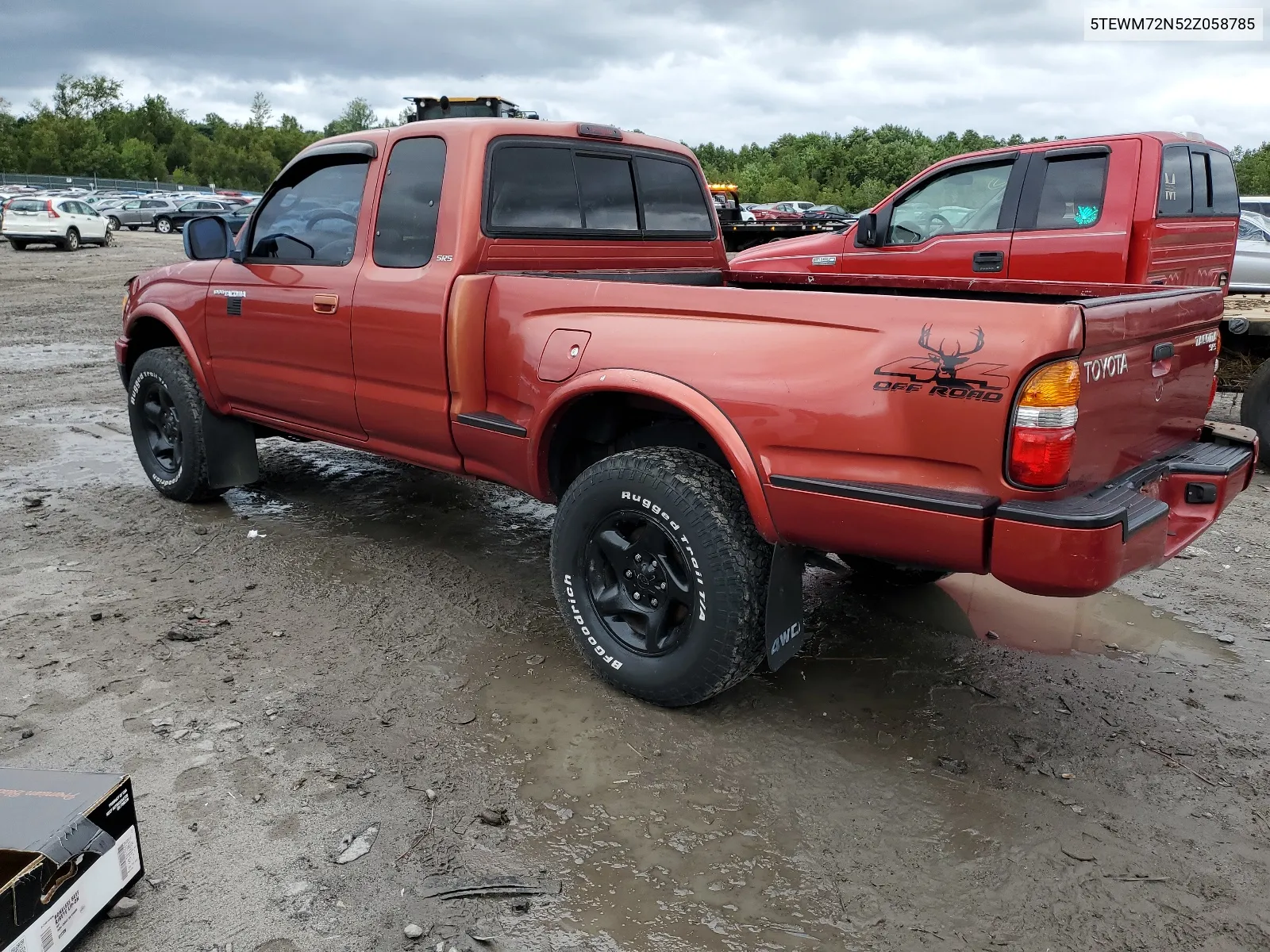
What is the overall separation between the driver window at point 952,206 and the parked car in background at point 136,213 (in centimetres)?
3708

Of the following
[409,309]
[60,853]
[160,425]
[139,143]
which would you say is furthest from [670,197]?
[139,143]

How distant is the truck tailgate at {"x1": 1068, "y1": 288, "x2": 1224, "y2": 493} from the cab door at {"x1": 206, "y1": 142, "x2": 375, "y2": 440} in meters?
2.88

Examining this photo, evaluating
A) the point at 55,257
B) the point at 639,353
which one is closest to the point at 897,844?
the point at 639,353

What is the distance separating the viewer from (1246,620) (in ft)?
13.9

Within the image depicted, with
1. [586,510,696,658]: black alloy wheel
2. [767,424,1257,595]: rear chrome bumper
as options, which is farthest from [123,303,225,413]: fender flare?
[767,424,1257,595]: rear chrome bumper

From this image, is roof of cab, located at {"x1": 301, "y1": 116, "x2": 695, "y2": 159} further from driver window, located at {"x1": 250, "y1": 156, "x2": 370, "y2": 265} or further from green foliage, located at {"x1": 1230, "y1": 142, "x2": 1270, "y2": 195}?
green foliage, located at {"x1": 1230, "y1": 142, "x2": 1270, "y2": 195}

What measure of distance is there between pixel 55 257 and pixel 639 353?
83.6ft

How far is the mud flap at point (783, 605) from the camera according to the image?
3.06m

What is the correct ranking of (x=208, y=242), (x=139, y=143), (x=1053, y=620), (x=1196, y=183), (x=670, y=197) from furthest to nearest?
(x=139, y=143) → (x=1196, y=183) → (x=208, y=242) → (x=670, y=197) → (x=1053, y=620)

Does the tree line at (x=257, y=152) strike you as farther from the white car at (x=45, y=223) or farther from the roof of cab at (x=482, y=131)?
the roof of cab at (x=482, y=131)

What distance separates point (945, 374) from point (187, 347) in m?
4.03

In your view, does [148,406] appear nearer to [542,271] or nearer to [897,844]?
[542,271]

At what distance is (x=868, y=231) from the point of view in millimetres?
7543

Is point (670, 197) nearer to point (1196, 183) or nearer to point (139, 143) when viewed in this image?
point (1196, 183)
